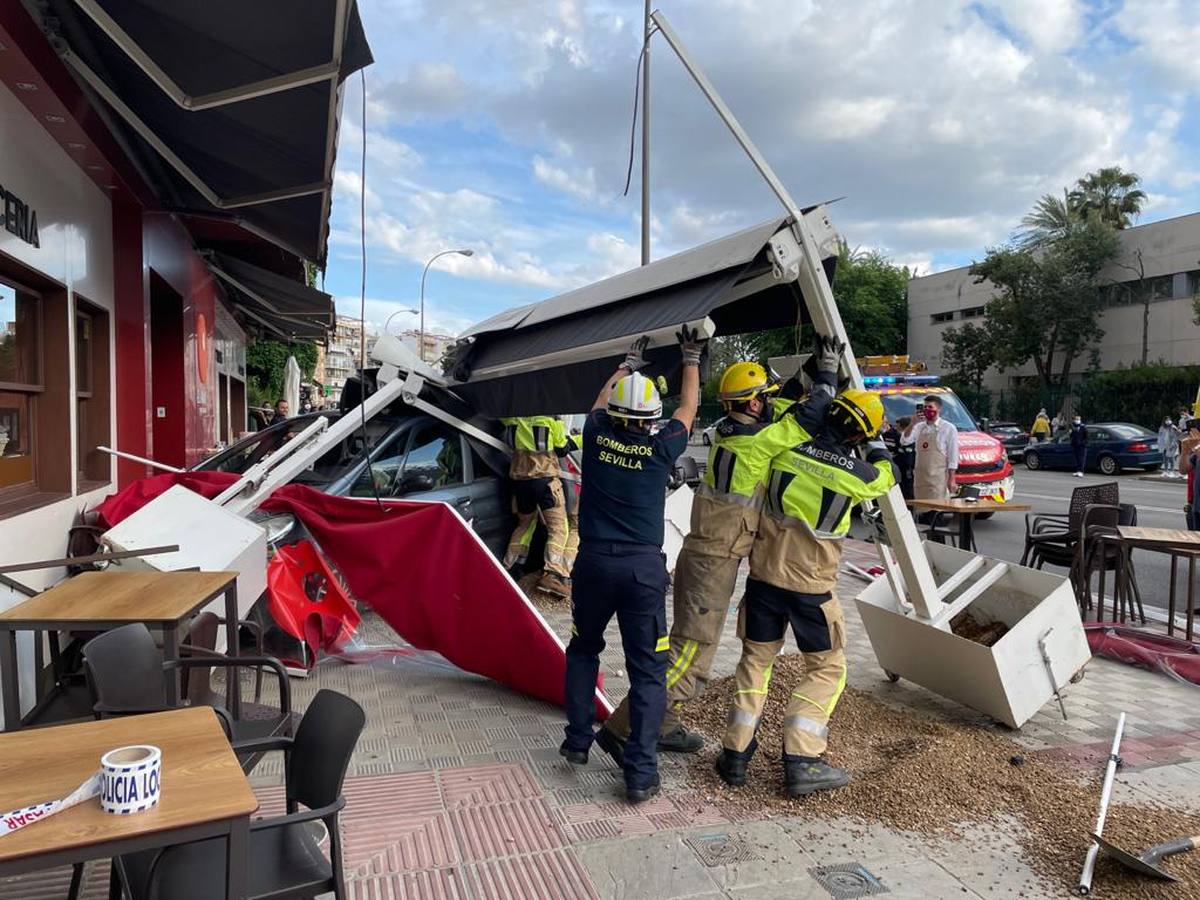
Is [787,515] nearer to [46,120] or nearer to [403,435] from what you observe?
[403,435]

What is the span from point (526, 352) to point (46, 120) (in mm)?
3114

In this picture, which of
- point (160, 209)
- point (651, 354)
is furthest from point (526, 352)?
point (160, 209)

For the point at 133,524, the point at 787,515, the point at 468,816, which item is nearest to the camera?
the point at 468,816

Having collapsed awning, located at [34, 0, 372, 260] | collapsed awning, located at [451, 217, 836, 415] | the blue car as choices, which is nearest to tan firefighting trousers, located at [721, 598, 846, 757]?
collapsed awning, located at [451, 217, 836, 415]

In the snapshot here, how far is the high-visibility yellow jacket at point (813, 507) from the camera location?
3.84 metres

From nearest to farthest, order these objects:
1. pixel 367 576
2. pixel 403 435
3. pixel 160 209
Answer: pixel 367 576
pixel 403 435
pixel 160 209

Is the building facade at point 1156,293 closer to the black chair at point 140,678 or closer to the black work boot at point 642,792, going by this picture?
the black work boot at point 642,792

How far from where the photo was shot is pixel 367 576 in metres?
5.20

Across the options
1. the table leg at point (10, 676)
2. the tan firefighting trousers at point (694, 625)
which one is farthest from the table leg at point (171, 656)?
the tan firefighting trousers at point (694, 625)

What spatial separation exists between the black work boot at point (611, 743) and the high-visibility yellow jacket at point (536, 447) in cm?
333

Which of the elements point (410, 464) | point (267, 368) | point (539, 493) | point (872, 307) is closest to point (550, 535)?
point (539, 493)

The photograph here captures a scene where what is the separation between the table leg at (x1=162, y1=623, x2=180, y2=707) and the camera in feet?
10.3

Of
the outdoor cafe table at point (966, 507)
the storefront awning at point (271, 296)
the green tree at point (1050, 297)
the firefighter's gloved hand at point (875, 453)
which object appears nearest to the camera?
the firefighter's gloved hand at point (875, 453)

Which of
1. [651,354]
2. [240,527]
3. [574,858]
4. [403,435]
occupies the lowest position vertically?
[574,858]
